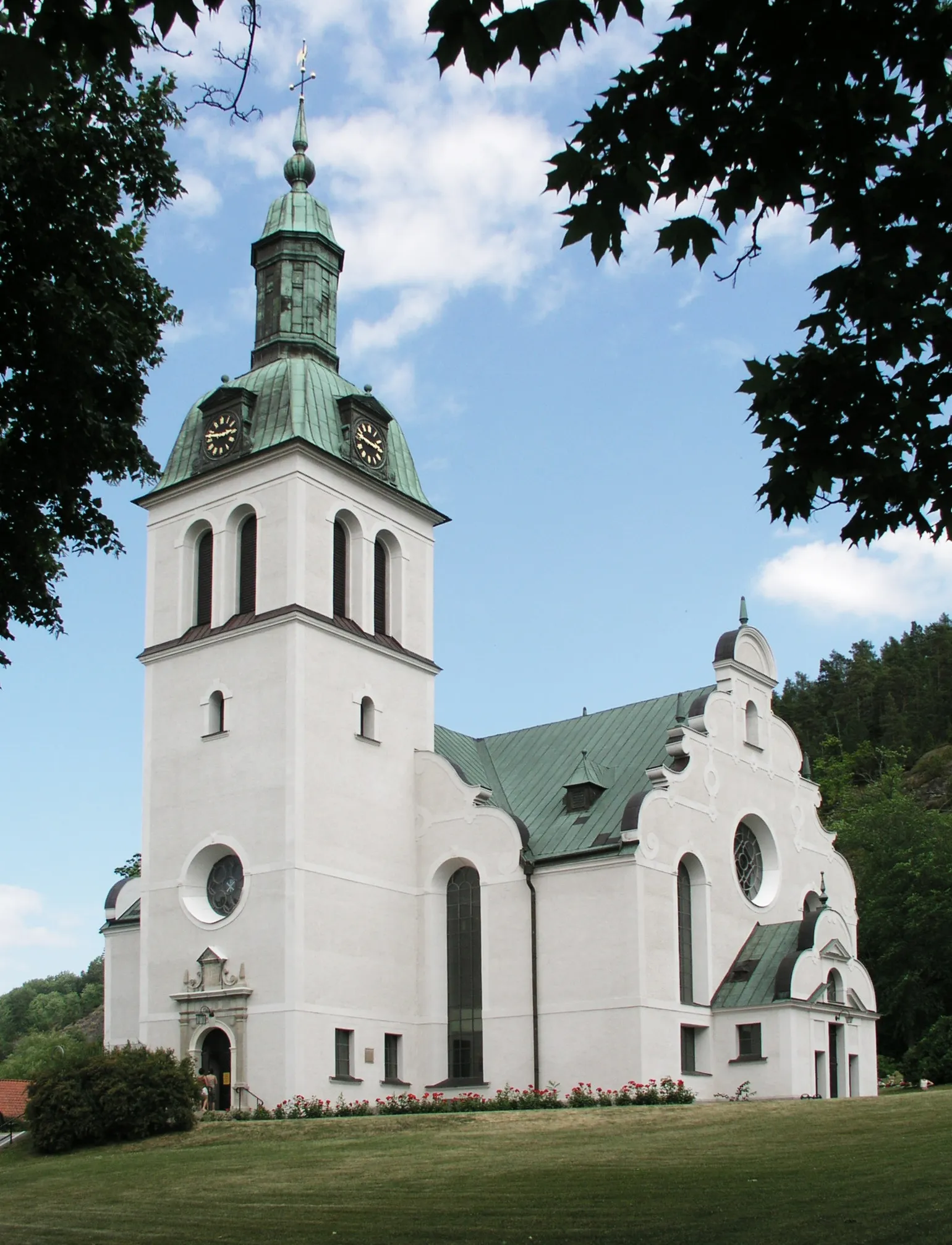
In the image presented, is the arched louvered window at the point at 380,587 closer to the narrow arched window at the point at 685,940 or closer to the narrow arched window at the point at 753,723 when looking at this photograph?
the narrow arched window at the point at 753,723

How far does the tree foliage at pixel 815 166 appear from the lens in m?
8.49

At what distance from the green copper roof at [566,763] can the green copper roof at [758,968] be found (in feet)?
15.4

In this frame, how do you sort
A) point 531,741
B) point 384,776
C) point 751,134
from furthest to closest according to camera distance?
point 531,741, point 384,776, point 751,134

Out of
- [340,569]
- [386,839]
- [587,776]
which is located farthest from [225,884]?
[587,776]

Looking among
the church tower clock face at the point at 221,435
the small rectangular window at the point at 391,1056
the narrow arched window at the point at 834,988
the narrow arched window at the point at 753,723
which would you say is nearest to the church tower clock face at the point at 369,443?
the church tower clock face at the point at 221,435

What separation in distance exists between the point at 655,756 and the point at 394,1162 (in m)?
18.1

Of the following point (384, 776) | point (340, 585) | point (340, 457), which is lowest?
point (384, 776)

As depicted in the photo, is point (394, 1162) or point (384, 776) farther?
point (384, 776)

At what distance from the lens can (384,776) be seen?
36.6m

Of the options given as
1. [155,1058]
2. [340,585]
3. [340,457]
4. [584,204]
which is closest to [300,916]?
[155,1058]

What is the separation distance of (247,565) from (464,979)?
1176cm

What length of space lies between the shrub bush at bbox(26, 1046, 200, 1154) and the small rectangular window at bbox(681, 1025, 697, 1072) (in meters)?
11.1

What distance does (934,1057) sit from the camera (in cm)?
4141

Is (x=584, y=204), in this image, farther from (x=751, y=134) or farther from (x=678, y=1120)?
(x=678, y=1120)
